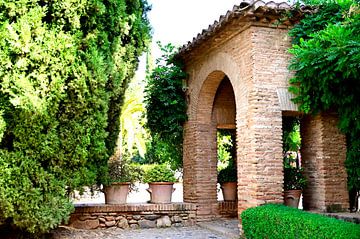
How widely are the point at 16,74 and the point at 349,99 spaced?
5.44 meters

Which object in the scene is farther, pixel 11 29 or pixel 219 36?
pixel 219 36

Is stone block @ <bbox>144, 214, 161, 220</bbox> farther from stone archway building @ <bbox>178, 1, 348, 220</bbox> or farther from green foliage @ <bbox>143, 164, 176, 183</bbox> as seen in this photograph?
stone archway building @ <bbox>178, 1, 348, 220</bbox>

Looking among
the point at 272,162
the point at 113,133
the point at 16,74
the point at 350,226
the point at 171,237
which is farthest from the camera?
the point at 113,133

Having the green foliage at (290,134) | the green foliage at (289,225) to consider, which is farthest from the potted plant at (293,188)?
the green foliage at (290,134)

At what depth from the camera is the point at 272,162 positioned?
283 inches

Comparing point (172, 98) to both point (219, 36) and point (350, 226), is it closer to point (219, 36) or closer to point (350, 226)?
point (219, 36)

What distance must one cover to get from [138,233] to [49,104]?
327cm

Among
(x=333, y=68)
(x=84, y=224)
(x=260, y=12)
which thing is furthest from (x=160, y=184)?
(x=333, y=68)

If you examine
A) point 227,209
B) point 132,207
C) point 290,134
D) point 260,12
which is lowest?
point 227,209

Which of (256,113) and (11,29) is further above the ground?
(11,29)

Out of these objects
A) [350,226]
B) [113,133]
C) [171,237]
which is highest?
[113,133]

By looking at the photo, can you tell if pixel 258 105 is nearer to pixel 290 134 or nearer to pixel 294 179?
pixel 294 179

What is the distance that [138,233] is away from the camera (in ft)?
27.8

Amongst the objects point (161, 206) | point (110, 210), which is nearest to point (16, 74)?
point (110, 210)
